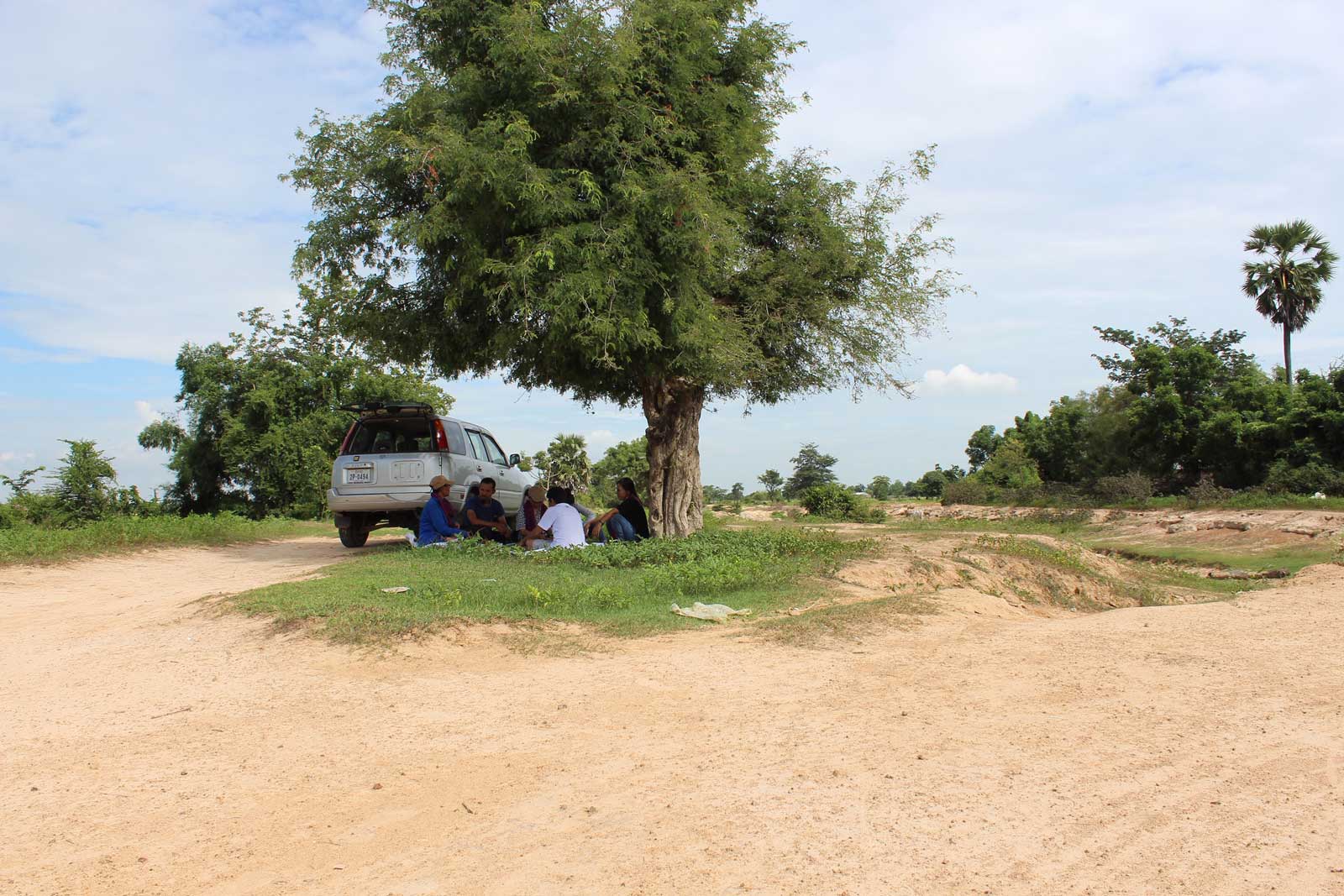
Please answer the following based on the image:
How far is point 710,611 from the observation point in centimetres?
763

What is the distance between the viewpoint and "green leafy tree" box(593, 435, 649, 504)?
34.1 m

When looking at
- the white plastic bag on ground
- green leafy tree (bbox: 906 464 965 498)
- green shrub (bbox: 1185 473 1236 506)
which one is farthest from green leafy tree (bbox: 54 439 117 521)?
green leafy tree (bbox: 906 464 965 498)

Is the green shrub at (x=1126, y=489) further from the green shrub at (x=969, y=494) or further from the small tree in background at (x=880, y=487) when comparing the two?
the small tree in background at (x=880, y=487)

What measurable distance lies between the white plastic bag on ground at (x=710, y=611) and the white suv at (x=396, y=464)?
250 inches

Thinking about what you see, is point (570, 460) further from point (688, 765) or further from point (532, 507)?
point (688, 765)

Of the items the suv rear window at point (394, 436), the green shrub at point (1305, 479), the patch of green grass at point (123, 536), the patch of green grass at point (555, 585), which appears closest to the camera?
the patch of green grass at point (555, 585)

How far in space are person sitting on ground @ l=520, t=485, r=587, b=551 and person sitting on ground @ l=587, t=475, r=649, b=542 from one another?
112 cm

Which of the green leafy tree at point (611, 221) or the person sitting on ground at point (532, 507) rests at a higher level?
the green leafy tree at point (611, 221)

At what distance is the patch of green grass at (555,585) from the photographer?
7.18 m

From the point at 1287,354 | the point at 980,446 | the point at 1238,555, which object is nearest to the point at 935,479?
the point at 980,446

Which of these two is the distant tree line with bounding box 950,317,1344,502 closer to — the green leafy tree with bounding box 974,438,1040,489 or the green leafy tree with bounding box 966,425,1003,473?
the green leafy tree with bounding box 974,438,1040,489

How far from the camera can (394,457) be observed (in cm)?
1295

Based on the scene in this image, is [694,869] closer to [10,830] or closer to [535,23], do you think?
[10,830]

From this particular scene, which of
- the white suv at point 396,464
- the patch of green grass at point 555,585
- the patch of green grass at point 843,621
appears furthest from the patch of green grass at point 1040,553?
the white suv at point 396,464
